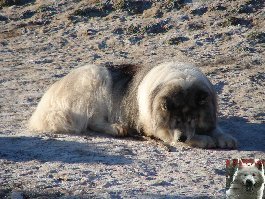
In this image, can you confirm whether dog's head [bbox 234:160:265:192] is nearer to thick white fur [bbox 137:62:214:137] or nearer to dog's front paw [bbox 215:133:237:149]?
dog's front paw [bbox 215:133:237:149]

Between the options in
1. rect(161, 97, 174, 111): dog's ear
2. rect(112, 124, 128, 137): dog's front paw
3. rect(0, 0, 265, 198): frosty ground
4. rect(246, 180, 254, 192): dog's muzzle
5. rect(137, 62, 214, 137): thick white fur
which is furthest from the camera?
rect(112, 124, 128, 137): dog's front paw

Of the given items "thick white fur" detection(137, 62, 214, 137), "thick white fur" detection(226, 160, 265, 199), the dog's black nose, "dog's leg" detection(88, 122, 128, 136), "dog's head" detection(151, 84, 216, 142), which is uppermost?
"thick white fur" detection(137, 62, 214, 137)

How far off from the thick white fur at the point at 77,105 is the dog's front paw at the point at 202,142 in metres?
1.48

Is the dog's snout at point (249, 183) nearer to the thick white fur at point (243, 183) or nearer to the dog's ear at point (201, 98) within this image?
the thick white fur at point (243, 183)

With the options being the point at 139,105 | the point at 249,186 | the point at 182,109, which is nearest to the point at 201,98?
the point at 182,109

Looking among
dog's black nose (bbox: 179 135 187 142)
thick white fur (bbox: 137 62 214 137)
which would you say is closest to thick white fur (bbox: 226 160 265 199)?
dog's black nose (bbox: 179 135 187 142)

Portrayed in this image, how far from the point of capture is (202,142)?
7.29 metres

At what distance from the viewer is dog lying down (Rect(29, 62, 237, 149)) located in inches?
287

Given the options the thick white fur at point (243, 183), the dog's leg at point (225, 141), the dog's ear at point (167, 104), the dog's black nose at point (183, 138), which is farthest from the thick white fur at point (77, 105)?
the thick white fur at point (243, 183)

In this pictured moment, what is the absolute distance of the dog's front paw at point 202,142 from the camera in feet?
23.9

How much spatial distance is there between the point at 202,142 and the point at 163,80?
0.96 meters

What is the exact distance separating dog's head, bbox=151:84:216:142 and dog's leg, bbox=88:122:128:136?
2.38 ft

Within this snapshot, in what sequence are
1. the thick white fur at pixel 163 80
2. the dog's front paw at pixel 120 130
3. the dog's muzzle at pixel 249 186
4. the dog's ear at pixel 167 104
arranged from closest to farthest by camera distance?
the dog's muzzle at pixel 249 186 < the dog's ear at pixel 167 104 < the thick white fur at pixel 163 80 < the dog's front paw at pixel 120 130

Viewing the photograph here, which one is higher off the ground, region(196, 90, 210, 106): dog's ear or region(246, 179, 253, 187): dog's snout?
region(196, 90, 210, 106): dog's ear
